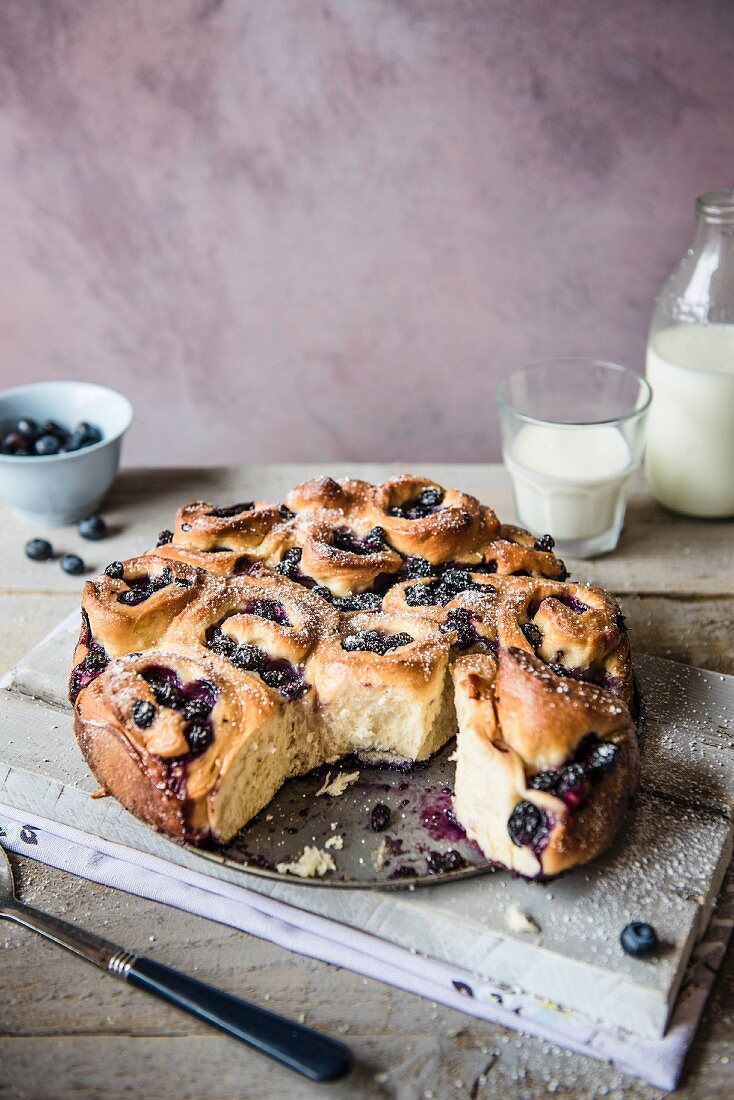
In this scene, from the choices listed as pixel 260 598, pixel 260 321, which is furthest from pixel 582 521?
pixel 260 321

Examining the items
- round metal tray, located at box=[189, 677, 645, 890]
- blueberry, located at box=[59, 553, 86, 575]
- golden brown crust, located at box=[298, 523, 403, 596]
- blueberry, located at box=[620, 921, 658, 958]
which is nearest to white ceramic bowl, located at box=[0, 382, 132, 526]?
blueberry, located at box=[59, 553, 86, 575]

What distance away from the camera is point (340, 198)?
13.0ft

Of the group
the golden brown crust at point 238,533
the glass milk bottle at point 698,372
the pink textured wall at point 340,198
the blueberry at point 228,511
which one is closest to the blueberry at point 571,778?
the golden brown crust at point 238,533

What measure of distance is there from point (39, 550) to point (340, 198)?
194 cm

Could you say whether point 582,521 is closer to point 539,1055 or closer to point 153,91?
point 539,1055

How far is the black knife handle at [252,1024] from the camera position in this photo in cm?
158

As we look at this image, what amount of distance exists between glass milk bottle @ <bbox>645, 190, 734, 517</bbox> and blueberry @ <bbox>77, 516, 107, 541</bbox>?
1.86 m

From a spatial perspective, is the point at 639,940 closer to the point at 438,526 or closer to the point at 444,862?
the point at 444,862

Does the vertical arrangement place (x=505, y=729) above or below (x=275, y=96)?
below

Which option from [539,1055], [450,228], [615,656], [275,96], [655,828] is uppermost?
[275,96]

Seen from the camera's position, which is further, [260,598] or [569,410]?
[569,410]

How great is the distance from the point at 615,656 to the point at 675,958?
663 millimetres

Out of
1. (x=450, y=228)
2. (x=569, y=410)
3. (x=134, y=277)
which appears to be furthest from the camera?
(x=134, y=277)

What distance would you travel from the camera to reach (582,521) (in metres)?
3.02
